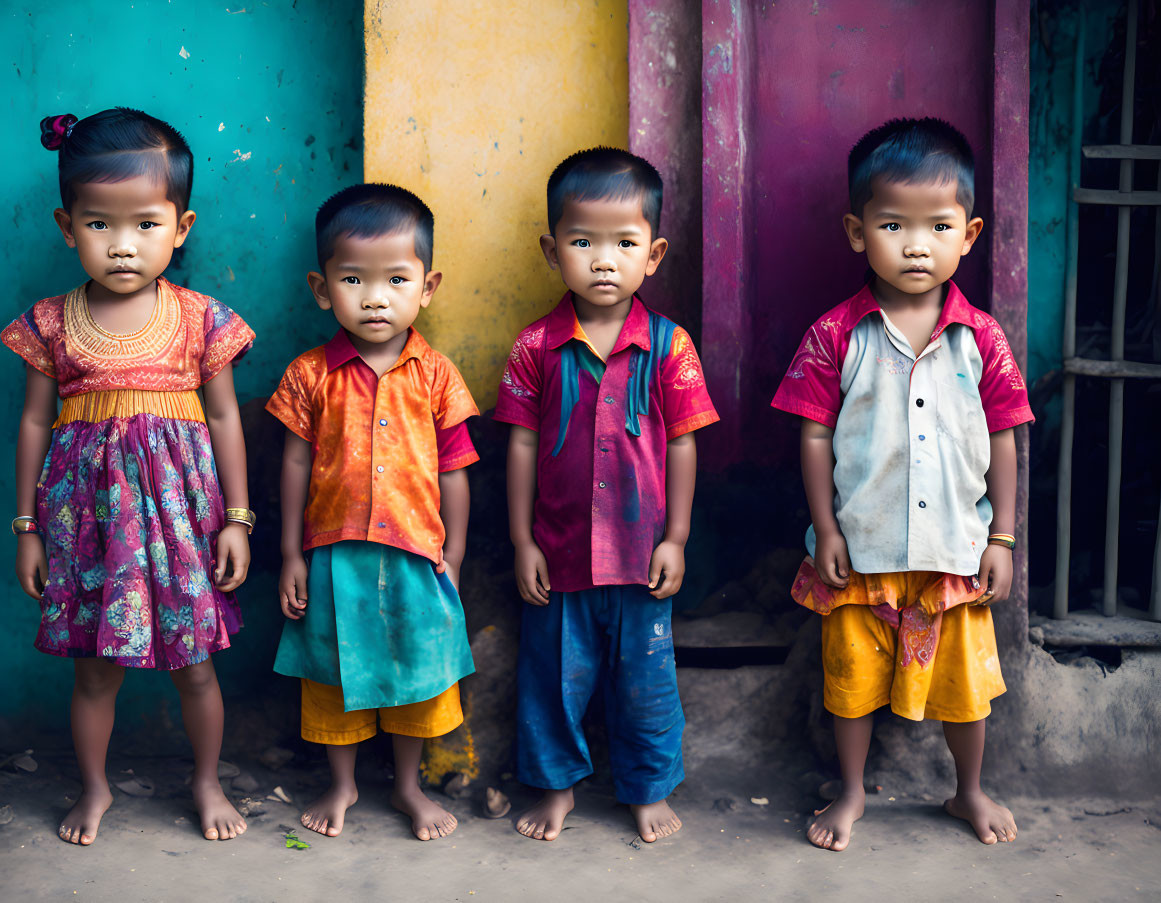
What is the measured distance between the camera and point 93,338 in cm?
242

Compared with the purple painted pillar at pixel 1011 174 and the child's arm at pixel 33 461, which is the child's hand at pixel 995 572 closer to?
the purple painted pillar at pixel 1011 174

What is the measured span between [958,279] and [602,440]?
1161 millimetres

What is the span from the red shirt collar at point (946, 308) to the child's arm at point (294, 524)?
1517 millimetres

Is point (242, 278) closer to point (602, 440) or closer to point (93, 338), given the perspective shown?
point (93, 338)

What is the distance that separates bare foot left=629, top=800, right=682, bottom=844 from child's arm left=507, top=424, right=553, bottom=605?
62cm

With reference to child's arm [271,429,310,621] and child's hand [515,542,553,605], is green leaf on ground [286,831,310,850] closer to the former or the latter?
child's arm [271,429,310,621]

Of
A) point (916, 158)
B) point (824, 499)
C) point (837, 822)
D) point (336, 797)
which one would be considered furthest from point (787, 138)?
point (336, 797)

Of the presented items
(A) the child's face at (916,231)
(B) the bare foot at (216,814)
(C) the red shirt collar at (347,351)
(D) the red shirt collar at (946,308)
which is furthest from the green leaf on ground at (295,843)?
(A) the child's face at (916,231)

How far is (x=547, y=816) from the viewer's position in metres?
2.55

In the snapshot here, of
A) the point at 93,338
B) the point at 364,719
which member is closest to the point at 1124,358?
the point at 364,719

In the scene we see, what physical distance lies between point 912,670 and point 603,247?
136 centimetres

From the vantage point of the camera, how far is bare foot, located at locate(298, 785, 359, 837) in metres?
2.53

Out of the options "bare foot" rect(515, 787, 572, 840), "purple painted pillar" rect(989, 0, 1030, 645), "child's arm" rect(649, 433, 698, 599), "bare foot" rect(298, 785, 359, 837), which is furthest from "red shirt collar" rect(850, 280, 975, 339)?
"bare foot" rect(298, 785, 359, 837)

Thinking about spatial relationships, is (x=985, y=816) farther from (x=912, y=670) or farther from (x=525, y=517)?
(x=525, y=517)
